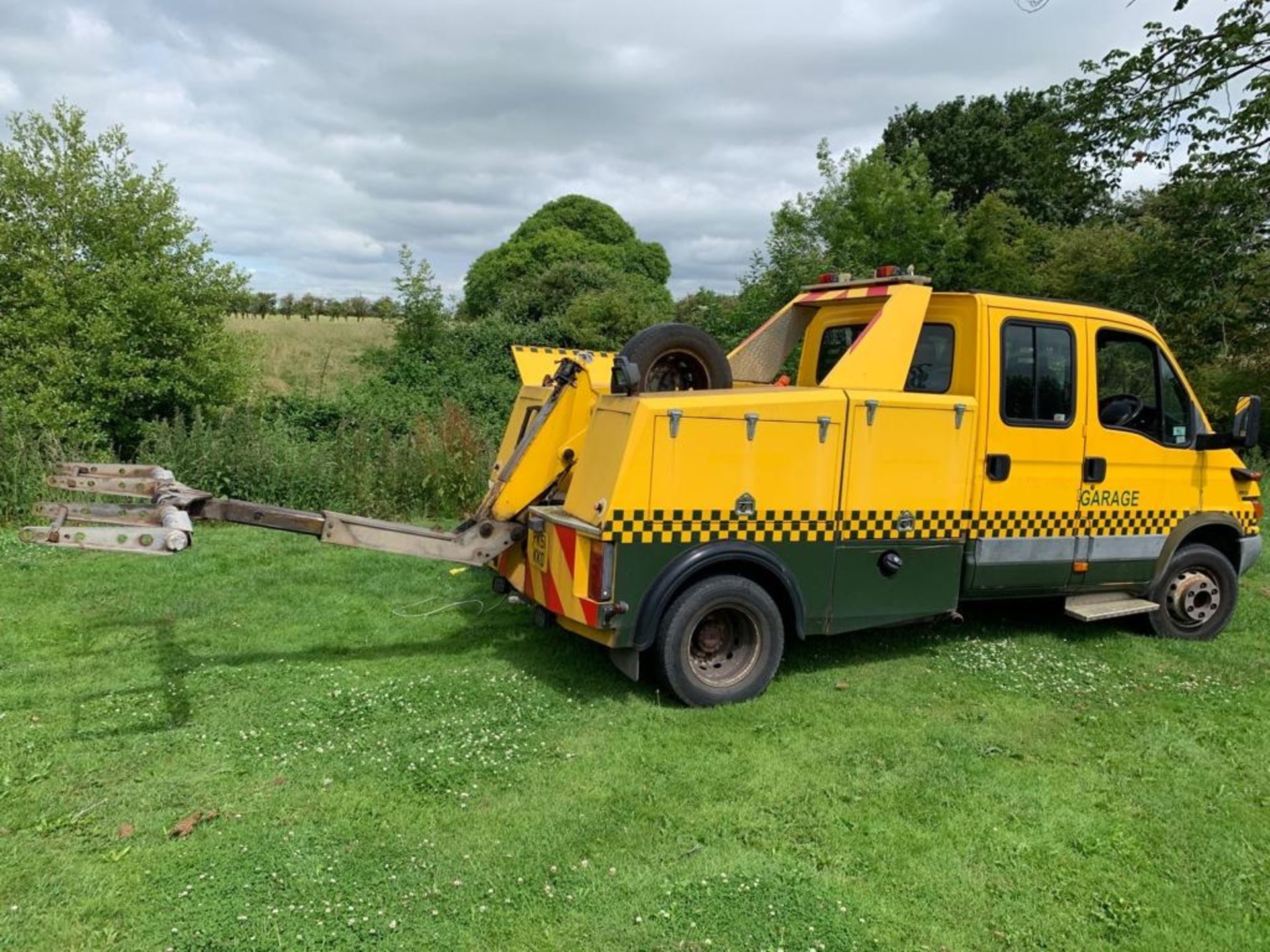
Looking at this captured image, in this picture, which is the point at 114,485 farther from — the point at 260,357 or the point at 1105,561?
the point at 260,357

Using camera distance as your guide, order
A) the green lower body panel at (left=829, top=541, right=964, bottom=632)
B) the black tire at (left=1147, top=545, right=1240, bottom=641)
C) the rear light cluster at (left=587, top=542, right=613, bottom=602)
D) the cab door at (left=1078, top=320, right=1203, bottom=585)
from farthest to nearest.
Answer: the black tire at (left=1147, top=545, right=1240, bottom=641) < the cab door at (left=1078, top=320, right=1203, bottom=585) < the green lower body panel at (left=829, top=541, right=964, bottom=632) < the rear light cluster at (left=587, top=542, right=613, bottom=602)

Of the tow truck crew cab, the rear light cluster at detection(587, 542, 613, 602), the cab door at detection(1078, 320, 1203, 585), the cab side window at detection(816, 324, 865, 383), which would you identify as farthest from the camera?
the cab side window at detection(816, 324, 865, 383)

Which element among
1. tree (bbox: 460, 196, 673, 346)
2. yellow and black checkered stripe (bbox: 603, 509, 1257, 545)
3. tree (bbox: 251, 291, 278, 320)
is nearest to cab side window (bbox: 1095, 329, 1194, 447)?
yellow and black checkered stripe (bbox: 603, 509, 1257, 545)

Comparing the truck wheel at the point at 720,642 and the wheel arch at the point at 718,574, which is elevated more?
the wheel arch at the point at 718,574

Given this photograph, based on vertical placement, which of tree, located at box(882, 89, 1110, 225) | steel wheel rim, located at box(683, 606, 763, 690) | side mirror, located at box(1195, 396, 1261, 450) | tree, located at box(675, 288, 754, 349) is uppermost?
tree, located at box(882, 89, 1110, 225)

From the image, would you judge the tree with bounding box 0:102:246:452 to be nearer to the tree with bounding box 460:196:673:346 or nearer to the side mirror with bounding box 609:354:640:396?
the side mirror with bounding box 609:354:640:396

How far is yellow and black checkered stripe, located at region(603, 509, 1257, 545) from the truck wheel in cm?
32

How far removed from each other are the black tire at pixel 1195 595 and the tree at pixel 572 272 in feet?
58.5

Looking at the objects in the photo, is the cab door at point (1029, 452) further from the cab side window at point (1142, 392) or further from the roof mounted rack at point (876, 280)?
the roof mounted rack at point (876, 280)

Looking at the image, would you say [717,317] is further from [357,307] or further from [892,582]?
[357,307]

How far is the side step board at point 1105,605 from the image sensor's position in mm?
6102

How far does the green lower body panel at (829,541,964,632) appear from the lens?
17.2 ft

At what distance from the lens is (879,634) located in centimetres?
647

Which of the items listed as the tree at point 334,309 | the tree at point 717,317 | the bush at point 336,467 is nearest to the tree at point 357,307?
the tree at point 334,309
